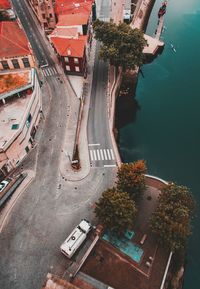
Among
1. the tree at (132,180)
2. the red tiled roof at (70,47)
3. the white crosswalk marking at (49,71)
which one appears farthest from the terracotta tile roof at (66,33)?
the tree at (132,180)

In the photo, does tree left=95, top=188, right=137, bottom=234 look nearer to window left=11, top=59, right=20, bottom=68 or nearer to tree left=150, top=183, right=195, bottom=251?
tree left=150, top=183, right=195, bottom=251

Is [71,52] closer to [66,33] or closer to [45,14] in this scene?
[66,33]

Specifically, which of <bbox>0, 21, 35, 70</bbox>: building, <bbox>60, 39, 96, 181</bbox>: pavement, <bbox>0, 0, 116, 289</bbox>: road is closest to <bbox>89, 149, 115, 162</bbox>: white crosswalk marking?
<bbox>0, 0, 116, 289</bbox>: road

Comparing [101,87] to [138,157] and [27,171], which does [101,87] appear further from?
[27,171]

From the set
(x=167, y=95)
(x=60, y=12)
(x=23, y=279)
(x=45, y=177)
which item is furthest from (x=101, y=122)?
(x=60, y=12)

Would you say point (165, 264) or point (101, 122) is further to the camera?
point (101, 122)

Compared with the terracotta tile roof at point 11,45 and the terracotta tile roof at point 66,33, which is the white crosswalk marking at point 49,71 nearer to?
the terracotta tile roof at point 66,33
